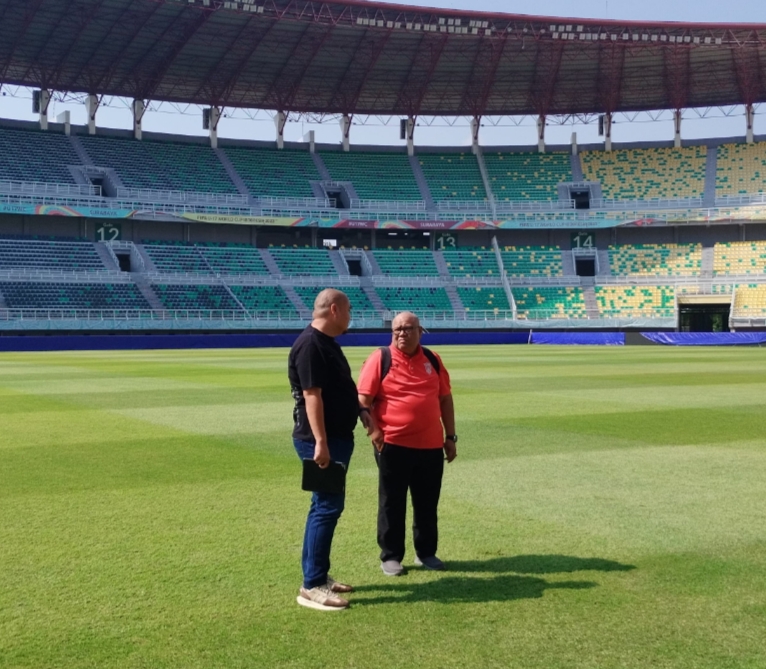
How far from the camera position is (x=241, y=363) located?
34.5 m

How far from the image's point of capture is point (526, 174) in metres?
76.3

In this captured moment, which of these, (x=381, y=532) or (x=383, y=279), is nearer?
(x=381, y=532)

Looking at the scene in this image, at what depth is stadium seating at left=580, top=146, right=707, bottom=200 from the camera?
7244cm

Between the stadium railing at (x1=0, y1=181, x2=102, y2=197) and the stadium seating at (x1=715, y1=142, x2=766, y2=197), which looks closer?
the stadium railing at (x1=0, y1=181, x2=102, y2=197)

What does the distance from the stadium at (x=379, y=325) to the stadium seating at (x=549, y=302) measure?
35 cm

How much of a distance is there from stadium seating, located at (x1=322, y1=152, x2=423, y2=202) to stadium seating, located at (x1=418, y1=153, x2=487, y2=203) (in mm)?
1560

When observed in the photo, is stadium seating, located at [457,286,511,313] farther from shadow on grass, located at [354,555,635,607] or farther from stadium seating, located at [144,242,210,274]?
shadow on grass, located at [354,555,635,607]

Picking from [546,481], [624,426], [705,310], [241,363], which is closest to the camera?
[546,481]

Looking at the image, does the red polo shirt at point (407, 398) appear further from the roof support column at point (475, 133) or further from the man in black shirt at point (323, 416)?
the roof support column at point (475, 133)

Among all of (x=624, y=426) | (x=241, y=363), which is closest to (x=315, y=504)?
(x=624, y=426)

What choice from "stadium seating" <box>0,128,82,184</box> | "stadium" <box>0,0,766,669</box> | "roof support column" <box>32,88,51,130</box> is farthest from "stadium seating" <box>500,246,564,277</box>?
"roof support column" <box>32,88,51,130</box>

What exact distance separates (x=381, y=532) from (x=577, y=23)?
200 feet

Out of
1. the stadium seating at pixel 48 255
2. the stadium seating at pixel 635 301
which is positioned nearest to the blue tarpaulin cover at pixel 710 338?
the stadium seating at pixel 635 301

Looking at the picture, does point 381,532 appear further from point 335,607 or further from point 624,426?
point 624,426
